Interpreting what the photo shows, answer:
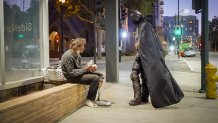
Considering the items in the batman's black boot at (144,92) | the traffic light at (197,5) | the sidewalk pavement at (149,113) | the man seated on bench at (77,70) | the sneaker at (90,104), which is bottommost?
the sidewalk pavement at (149,113)

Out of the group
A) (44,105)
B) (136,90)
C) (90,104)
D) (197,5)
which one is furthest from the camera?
(197,5)

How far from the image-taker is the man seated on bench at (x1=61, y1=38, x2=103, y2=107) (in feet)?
26.7

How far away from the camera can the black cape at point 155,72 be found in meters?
8.24

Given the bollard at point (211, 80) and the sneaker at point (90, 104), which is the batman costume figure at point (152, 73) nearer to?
the sneaker at point (90, 104)

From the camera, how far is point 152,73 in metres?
8.34

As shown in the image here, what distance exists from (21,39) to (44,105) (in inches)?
104

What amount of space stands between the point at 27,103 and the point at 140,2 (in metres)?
32.4

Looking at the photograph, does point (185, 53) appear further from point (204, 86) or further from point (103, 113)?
point (103, 113)

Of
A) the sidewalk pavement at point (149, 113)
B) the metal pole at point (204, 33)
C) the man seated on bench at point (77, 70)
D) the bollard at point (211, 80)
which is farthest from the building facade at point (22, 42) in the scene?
the metal pole at point (204, 33)

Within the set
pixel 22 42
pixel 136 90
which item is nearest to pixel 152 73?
pixel 136 90

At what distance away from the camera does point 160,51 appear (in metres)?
8.64

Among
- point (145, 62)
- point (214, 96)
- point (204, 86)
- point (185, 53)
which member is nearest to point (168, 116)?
point (145, 62)

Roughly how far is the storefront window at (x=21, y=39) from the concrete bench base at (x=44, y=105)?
123 centimetres

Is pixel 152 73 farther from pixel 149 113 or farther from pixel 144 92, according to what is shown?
pixel 149 113
